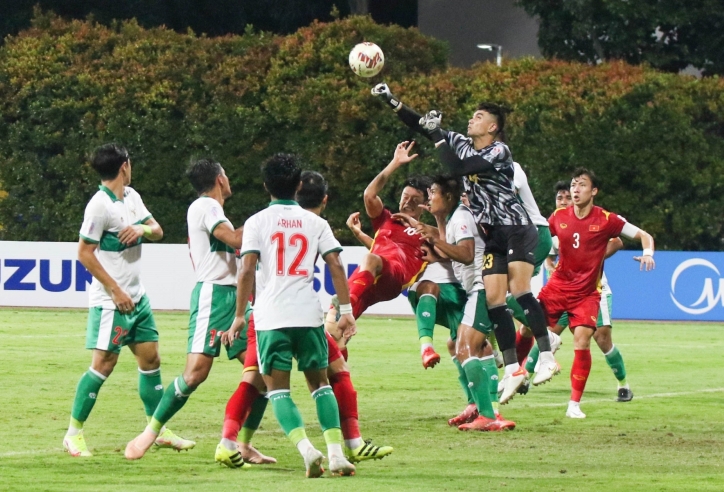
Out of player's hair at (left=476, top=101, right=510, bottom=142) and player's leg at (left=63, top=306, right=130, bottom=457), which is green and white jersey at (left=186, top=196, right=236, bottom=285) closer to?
player's leg at (left=63, top=306, right=130, bottom=457)

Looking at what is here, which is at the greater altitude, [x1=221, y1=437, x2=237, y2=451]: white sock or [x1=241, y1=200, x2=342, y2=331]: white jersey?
[x1=241, y1=200, x2=342, y2=331]: white jersey

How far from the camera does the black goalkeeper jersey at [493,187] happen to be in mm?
10656

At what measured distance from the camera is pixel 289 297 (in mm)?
7965

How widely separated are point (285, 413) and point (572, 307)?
185 inches

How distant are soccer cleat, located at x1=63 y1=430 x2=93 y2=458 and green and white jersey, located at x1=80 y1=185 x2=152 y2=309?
2.94ft

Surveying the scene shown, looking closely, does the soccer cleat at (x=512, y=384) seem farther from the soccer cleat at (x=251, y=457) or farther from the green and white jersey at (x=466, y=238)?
the soccer cleat at (x=251, y=457)

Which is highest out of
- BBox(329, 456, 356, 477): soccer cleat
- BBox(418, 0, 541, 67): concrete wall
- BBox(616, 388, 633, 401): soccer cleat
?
BBox(418, 0, 541, 67): concrete wall

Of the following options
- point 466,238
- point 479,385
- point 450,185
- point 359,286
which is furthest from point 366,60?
point 479,385

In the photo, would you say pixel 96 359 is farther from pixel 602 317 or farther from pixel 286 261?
pixel 602 317

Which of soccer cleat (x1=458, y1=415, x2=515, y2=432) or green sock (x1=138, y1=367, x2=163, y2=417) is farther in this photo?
soccer cleat (x1=458, y1=415, x2=515, y2=432)

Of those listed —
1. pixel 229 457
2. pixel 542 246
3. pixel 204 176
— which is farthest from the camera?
pixel 542 246

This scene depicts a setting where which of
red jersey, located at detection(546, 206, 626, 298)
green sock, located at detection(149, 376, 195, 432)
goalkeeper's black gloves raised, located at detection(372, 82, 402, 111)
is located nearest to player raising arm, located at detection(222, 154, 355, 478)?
green sock, located at detection(149, 376, 195, 432)

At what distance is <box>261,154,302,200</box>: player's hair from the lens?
805 cm

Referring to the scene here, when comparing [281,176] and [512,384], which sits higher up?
[281,176]
